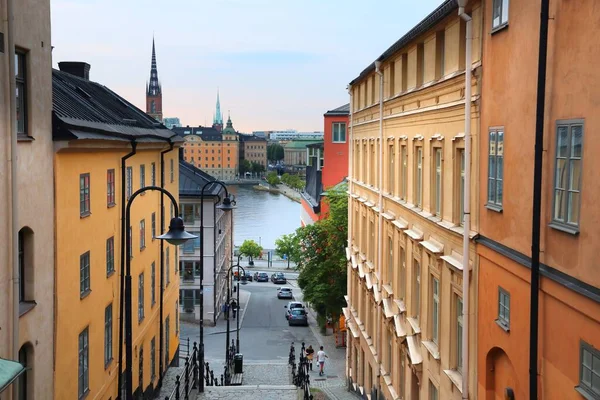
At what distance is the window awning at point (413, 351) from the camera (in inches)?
655

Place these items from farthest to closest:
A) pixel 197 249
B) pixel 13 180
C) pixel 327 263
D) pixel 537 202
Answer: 1. pixel 197 249
2. pixel 327 263
3. pixel 13 180
4. pixel 537 202

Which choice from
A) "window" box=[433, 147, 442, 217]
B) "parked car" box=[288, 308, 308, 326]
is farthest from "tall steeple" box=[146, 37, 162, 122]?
"window" box=[433, 147, 442, 217]

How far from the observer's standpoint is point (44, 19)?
13469 millimetres

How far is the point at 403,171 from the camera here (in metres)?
19.1

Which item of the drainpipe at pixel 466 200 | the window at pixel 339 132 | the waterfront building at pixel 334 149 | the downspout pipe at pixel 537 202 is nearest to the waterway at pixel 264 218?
the waterfront building at pixel 334 149

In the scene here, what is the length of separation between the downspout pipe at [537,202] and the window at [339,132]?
48.7 metres

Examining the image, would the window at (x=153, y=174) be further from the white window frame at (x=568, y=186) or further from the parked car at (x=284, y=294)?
the parked car at (x=284, y=294)

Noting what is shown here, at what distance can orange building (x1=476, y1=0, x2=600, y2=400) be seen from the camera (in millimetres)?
7676

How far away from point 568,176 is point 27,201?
8851 millimetres

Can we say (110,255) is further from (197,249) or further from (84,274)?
(197,249)

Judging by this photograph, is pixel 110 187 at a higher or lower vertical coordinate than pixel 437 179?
lower

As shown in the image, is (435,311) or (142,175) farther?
(142,175)

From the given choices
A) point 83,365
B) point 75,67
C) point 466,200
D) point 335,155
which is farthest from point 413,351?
point 335,155

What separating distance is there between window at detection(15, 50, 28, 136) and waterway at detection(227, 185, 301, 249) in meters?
72.1
